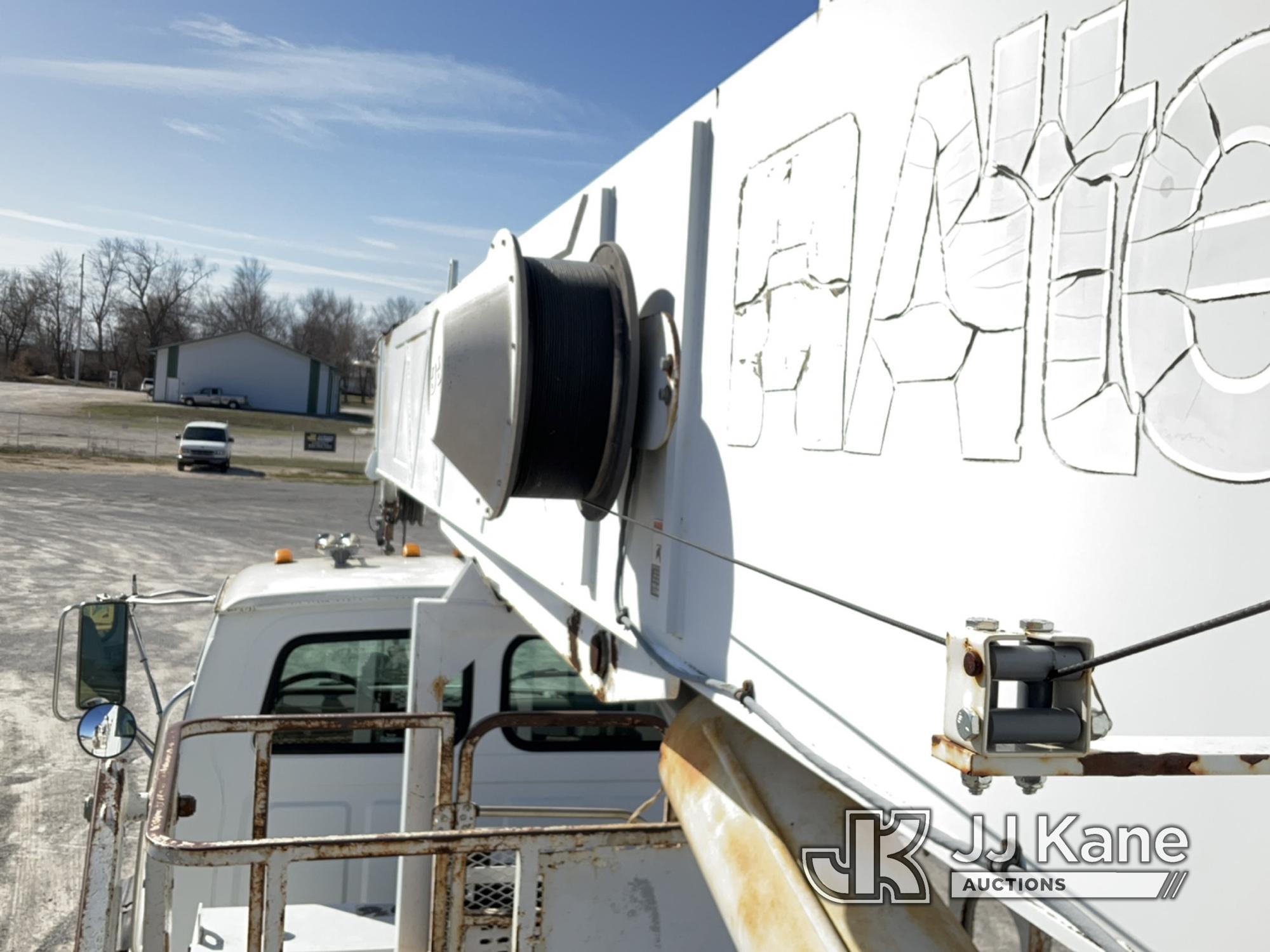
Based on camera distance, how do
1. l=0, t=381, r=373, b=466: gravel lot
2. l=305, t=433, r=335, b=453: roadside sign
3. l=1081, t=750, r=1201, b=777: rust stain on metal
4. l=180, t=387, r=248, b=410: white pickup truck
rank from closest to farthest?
l=1081, t=750, r=1201, b=777: rust stain on metal → l=0, t=381, r=373, b=466: gravel lot → l=305, t=433, r=335, b=453: roadside sign → l=180, t=387, r=248, b=410: white pickup truck

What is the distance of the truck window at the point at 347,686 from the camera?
15.5 ft

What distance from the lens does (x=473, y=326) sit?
267 cm

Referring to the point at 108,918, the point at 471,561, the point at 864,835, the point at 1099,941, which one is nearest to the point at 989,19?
the point at 1099,941

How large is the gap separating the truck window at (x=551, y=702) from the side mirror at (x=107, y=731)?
56.6 inches

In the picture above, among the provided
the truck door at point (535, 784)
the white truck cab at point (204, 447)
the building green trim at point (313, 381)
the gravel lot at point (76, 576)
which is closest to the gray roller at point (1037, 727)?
the truck door at point (535, 784)

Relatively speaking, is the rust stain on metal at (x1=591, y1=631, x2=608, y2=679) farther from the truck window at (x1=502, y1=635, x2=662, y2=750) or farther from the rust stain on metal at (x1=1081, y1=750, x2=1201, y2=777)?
the rust stain on metal at (x1=1081, y1=750, x2=1201, y2=777)

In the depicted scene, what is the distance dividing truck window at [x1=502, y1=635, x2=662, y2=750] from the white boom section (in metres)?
2.52

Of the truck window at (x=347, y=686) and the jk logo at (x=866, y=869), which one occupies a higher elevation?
the jk logo at (x=866, y=869)

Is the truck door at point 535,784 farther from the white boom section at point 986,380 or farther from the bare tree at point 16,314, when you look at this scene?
the bare tree at point 16,314

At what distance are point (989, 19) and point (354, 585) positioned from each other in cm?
398

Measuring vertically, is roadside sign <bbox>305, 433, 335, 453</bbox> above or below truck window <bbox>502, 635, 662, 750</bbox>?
above

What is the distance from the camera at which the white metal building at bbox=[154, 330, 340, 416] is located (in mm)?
66688

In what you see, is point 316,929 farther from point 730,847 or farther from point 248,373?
point 248,373

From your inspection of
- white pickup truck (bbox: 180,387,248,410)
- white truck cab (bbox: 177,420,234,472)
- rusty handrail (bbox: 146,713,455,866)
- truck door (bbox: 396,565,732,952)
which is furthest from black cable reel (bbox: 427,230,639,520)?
white pickup truck (bbox: 180,387,248,410)
